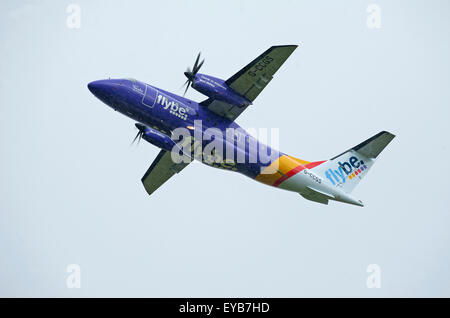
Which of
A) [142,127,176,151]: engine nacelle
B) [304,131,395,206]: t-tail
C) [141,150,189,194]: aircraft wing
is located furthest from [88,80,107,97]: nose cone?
[304,131,395,206]: t-tail

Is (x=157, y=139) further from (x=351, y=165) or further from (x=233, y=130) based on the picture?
(x=351, y=165)

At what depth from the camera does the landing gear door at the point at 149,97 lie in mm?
22766

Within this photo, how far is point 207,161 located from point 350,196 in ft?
23.9

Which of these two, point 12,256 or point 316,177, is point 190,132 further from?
point 12,256

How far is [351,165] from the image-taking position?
2572 cm

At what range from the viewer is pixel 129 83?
75.1 ft

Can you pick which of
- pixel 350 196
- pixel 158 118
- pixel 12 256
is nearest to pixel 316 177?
pixel 350 196

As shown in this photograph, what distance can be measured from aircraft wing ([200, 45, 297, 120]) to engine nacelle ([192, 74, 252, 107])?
232mm

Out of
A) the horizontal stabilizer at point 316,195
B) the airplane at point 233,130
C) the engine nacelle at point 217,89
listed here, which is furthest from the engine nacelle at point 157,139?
the horizontal stabilizer at point 316,195

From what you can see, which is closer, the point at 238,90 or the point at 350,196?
the point at 238,90

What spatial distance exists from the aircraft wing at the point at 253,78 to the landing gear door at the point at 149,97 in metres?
2.38

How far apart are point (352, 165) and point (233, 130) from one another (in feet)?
21.7

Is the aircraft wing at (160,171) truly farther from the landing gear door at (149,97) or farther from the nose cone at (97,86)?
the nose cone at (97,86)

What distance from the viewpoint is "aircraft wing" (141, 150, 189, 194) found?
27562 mm
